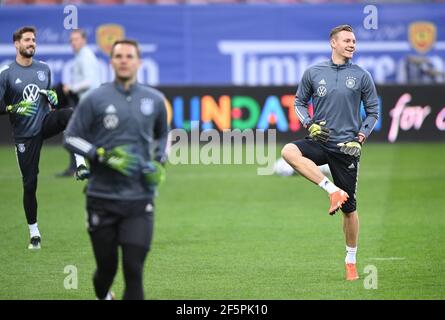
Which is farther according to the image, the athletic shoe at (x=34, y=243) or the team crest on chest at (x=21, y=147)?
the athletic shoe at (x=34, y=243)

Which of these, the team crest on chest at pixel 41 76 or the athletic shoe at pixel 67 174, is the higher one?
the team crest on chest at pixel 41 76

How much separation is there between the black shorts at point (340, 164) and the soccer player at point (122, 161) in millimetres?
3029

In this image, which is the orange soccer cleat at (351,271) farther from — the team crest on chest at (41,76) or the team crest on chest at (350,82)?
the team crest on chest at (41,76)

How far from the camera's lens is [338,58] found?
11.2 meters

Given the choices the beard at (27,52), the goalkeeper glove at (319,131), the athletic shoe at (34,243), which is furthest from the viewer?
the athletic shoe at (34,243)

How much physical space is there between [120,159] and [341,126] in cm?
346

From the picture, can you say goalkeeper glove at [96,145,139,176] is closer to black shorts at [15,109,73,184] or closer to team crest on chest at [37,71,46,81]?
black shorts at [15,109,73,184]

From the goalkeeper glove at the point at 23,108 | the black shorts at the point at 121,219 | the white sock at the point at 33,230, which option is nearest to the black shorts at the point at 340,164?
the black shorts at the point at 121,219

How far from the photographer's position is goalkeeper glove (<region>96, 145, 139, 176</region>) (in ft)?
27.2

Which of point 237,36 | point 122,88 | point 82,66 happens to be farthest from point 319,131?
point 237,36

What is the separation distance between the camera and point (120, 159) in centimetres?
829

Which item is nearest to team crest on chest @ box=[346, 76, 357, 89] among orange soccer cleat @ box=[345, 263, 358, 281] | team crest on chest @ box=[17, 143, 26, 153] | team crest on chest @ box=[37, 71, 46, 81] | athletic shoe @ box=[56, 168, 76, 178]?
orange soccer cleat @ box=[345, 263, 358, 281]

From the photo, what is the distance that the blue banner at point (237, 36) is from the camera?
2819cm
